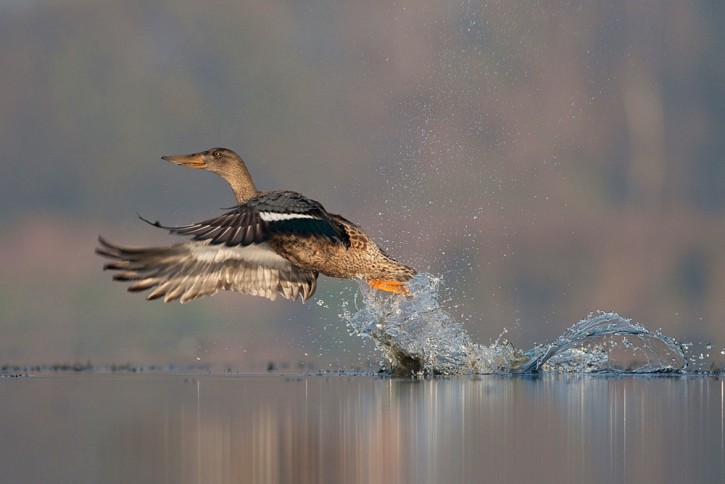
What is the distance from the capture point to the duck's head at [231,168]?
49.0ft

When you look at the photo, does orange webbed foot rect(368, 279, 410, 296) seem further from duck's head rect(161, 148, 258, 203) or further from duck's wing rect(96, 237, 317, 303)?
duck's head rect(161, 148, 258, 203)

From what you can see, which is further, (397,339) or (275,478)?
(397,339)

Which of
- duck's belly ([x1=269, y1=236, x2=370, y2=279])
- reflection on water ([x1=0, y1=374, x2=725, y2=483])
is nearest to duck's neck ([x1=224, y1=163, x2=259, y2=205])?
duck's belly ([x1=269, y1=236, x2=370, y2=279])

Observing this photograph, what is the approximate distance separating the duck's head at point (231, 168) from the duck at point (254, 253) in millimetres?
12

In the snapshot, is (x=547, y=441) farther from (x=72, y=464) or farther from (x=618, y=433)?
(x=72, y=464)

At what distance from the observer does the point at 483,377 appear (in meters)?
17.1

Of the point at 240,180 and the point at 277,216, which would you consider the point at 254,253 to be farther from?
the point at 277,216

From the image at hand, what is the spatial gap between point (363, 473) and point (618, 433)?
2780 millimetres

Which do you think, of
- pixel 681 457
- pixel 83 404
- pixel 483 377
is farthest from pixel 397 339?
pixel 681 457

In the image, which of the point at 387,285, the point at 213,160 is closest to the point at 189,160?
the point at 213,160

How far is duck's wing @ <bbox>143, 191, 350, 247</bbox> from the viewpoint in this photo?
1190cm

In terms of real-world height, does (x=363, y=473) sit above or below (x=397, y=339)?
below

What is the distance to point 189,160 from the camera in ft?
50.4

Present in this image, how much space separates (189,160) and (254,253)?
1826 millimetres
